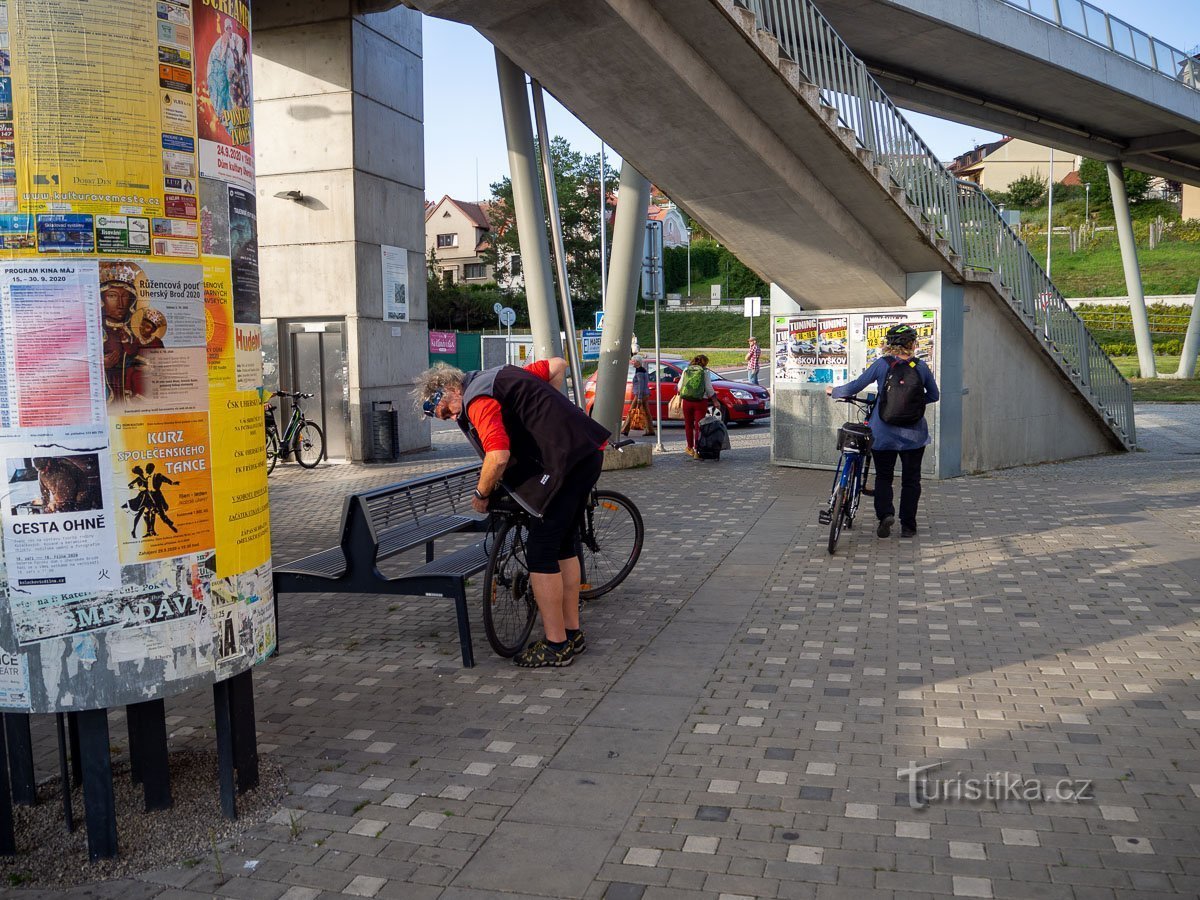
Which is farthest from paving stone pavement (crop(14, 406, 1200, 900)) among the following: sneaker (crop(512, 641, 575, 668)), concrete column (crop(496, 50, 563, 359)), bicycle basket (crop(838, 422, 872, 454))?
concrete column (crop(496, 50, 563, 359))

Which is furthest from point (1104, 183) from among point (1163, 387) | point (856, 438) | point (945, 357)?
point (856, 438)

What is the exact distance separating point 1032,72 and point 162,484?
22.0 meters

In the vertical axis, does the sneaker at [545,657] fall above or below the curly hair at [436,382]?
below

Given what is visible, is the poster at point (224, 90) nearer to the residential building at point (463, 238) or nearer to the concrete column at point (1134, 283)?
the concrete column at point (1134, 283)

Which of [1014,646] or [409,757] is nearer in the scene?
[409,757]

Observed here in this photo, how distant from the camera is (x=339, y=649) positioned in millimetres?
6059

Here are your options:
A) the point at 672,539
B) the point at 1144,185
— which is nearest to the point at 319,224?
the point at 672,539

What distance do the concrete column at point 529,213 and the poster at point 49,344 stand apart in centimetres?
1036

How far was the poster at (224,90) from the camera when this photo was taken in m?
3.61

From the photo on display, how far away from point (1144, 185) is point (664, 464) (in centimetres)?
7745

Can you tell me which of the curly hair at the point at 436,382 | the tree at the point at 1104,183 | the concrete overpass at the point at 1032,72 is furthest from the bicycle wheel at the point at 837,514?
the tree at the point at 1104,183

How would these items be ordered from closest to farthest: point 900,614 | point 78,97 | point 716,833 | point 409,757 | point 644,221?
point 78,97 < point 716,833 < point 409,757 < point 900,614 < point 644,221

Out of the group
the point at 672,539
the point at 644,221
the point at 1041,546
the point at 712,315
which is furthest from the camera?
the point at 712,315

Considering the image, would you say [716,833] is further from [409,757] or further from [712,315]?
[712,315]
